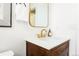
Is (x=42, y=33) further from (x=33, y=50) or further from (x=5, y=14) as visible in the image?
(x=5, y=14)

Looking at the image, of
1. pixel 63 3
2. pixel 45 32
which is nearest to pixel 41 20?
pixel 45 32

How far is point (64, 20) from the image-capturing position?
3.76 ft

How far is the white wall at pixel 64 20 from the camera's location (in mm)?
1124

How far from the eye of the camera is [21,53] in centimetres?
117

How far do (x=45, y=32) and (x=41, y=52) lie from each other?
175 millimetres

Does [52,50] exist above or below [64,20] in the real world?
below

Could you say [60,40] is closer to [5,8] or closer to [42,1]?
[42,1]

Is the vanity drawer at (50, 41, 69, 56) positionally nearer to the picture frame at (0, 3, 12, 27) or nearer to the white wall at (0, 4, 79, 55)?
the white wall at (0, 4, 79, 55)

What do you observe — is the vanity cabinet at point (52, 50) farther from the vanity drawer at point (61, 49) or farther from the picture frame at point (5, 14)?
the picture frame at point (5, 14)

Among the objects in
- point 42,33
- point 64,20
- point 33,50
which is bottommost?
point 33,50

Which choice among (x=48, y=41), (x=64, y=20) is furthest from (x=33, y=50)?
(x=64, y=20)

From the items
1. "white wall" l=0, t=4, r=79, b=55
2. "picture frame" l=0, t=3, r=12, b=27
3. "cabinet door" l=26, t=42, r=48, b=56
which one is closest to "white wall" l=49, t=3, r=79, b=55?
"white wall" l=0, t=4, r=79, b=55

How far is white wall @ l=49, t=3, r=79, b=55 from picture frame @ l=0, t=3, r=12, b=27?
0.34m

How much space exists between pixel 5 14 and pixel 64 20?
20.0 inches
